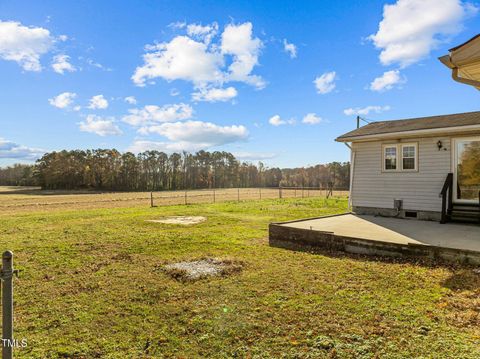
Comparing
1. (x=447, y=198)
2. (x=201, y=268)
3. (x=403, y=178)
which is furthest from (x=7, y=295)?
(x=403, y=178)

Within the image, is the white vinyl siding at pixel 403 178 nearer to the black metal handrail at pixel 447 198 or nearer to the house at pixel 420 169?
the house at pixel 420 169

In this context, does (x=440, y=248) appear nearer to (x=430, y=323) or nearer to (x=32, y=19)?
(x=430, y=323)

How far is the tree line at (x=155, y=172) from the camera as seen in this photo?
58.6 metres

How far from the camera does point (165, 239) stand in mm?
7977

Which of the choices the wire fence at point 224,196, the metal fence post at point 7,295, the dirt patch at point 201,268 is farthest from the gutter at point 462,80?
the wire fence at point 224,196

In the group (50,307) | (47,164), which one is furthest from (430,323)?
(47,164)

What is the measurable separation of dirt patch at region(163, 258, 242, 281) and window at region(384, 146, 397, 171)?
6.89 m

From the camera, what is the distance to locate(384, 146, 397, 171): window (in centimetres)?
955

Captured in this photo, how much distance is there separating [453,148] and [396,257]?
4.97m

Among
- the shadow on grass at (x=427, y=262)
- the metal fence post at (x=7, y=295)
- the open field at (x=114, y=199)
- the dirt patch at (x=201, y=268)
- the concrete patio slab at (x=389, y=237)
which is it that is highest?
the metal fence post at (x=7, y=295)

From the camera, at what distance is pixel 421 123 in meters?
9.74

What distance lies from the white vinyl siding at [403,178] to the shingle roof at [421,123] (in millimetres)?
399

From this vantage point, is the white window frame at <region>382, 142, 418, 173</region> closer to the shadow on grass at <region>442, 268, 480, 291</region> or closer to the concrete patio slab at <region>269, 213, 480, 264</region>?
the concrete patio slab at <region>269, 213, 480, 264</region>

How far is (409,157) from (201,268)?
7.81m
